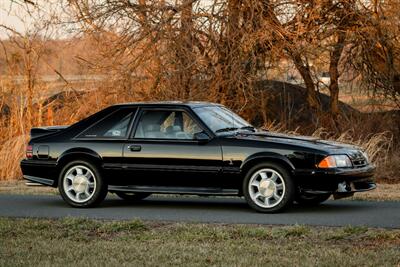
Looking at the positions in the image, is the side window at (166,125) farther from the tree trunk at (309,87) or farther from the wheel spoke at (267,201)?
the tree trunk at (309,87)

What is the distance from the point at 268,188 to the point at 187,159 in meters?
1.15

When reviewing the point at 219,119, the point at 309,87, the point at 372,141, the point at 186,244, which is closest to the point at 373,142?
the point at 372,141

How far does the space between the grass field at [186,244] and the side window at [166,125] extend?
190 cm

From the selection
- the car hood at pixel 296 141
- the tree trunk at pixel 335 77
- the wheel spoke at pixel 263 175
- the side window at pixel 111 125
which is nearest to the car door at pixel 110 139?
the side window at pixel 111 125

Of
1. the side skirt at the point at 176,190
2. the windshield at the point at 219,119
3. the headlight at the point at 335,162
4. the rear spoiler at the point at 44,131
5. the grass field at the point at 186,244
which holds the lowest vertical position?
the grass field at the point at 186,244

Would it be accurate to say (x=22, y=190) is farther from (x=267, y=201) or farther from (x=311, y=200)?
(x=267, y=201)

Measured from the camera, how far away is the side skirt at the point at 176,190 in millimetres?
11766

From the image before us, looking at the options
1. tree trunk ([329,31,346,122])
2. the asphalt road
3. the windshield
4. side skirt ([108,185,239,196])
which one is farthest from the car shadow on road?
tree trunk ([329,31,346,122])

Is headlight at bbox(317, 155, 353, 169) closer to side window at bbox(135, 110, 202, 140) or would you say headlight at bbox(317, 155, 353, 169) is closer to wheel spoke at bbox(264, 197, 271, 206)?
wheel spoke at bbox(264, 197, 271, 206)

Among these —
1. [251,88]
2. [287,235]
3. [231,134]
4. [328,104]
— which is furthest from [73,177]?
[328,104]

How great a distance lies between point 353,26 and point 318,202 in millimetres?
11031

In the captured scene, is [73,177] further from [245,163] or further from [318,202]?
[318,202]

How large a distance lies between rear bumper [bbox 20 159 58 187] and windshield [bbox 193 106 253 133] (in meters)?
2.13

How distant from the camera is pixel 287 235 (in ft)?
31.1
